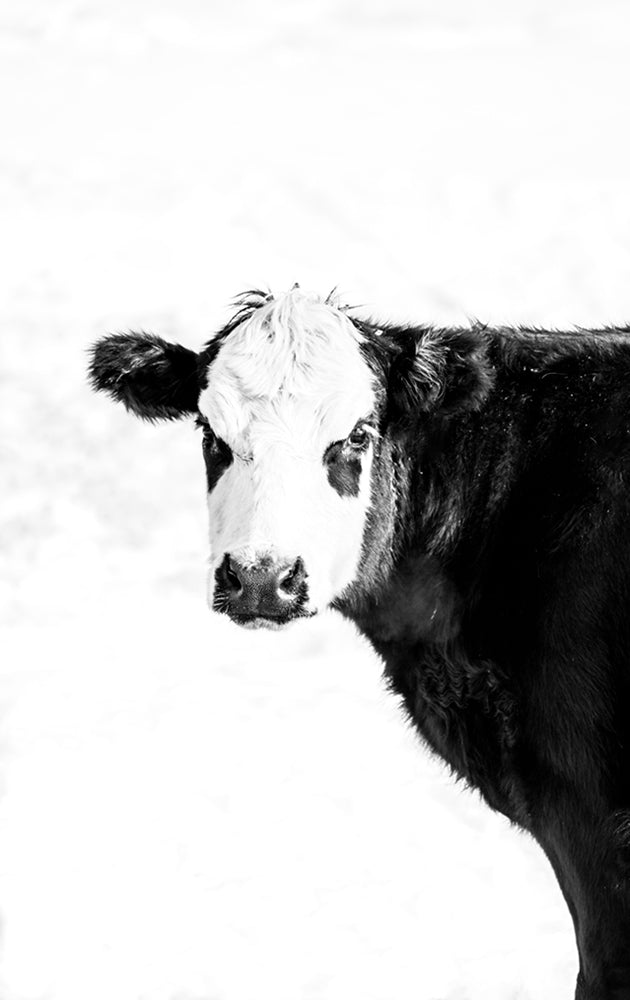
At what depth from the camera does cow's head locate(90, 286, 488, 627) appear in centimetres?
484

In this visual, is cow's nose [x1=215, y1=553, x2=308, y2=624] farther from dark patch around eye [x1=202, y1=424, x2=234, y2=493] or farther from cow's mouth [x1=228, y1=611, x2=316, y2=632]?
dark patch around eye [x1=202, y1=424, x2=234, y2=493]

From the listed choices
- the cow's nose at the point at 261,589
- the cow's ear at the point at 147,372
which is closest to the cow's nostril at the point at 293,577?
the cow's nose at the point at 261,589

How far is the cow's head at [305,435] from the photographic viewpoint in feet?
15.9

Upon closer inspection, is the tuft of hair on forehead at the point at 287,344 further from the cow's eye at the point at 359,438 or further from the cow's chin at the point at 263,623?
the cow's chin at the point at 263,623

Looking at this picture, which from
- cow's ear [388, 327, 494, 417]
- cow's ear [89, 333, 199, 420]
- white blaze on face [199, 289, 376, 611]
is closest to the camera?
white blaze on face [199, 289, 376, 611]

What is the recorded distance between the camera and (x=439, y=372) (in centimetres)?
527

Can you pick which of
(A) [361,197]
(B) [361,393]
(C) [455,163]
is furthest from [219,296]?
(B) [361,393]

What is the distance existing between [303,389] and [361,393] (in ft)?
0.69

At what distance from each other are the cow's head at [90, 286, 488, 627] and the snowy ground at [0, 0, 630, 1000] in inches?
38.6

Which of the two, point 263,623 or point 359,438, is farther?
point 359,438

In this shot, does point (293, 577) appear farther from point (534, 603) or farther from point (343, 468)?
point (534, 603)

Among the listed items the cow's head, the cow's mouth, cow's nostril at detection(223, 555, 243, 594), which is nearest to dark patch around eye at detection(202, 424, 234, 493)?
the cow's head

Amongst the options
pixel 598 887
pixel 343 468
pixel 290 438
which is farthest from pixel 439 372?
pixel 598 887

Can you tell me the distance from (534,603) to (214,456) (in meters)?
1.18
